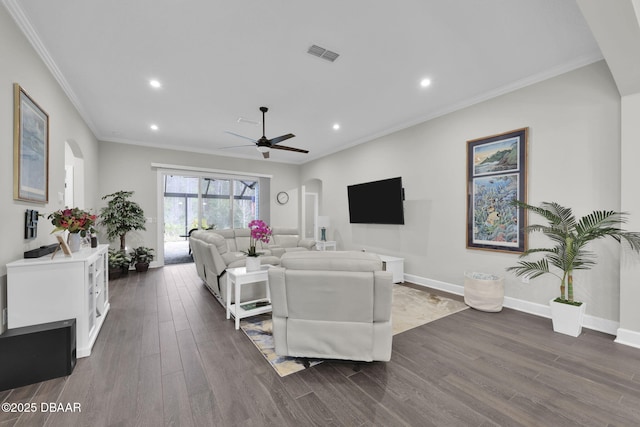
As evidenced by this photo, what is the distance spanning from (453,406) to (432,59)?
10.5 ft

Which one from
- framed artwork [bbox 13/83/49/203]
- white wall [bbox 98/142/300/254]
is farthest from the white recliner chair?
white wall [bbox 98/142/300/254]

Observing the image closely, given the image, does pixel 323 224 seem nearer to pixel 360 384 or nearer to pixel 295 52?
pixel 295 52

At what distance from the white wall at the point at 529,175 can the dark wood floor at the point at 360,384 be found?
758 millimetres

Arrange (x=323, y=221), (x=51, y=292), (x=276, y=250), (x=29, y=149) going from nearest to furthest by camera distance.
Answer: (x=51, y=292) < (x=29, y=149) < (x=276, y=250) < (x=323, y=221)

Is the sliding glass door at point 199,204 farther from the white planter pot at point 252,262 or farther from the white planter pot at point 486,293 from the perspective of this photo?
the white planter pot at point 486,293

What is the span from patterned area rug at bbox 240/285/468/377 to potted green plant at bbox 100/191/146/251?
3.96 metres

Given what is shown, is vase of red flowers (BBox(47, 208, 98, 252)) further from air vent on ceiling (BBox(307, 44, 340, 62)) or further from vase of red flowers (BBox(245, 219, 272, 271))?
air vent on ceiling (BBox(307, 44, 340, 62))

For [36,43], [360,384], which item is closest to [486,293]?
[360,384]

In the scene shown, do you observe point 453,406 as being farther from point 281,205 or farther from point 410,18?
point 281,205

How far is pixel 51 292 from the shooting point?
2199 mm

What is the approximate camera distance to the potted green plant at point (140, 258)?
224 inches

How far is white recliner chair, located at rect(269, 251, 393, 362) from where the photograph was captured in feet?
6.55

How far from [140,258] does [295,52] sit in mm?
5299

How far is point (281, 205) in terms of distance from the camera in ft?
26.6
